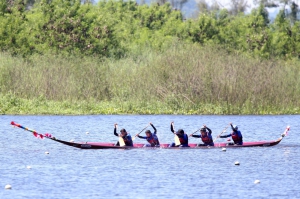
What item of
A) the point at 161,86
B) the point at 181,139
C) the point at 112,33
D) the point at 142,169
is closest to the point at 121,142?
the point at 181,139

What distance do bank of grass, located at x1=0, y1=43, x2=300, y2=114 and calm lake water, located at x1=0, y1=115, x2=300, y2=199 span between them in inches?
350

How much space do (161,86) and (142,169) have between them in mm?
26314

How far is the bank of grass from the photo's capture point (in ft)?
178

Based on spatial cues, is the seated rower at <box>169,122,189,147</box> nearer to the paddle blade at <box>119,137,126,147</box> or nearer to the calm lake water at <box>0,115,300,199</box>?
the calm lake water at <box>0,115,300,199</box>

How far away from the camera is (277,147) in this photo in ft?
124

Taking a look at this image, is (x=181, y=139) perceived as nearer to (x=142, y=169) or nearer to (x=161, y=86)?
(x=142, y=169)

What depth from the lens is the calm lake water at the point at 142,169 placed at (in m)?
24.8

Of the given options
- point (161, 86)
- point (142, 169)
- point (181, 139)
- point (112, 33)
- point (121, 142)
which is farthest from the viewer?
point (112, 33)

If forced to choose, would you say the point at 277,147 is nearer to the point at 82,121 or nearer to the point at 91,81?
the point at 82,121

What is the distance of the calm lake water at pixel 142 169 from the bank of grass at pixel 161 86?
29.1ft

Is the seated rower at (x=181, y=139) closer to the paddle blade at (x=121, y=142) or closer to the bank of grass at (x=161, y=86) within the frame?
the paddle blade at (x=121, y=142)

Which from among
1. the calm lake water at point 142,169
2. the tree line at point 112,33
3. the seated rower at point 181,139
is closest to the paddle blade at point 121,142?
the calm lake water at point 142,169

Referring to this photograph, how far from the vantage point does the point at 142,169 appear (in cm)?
2970

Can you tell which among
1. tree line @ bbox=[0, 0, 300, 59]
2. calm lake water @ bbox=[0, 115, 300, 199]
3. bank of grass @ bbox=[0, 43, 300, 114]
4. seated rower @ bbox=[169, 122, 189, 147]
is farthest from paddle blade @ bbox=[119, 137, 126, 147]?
tree line @ bbox=[0, 0, 300, 59]
